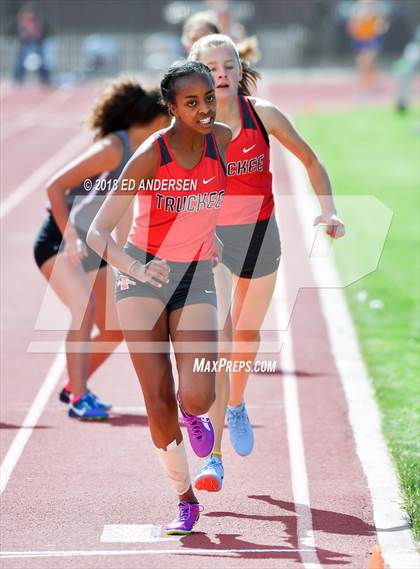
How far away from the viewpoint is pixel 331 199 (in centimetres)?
696

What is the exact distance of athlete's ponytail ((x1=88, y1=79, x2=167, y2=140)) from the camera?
7.96 m

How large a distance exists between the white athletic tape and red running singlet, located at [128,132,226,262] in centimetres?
89

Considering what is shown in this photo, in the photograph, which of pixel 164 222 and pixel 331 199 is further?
pixel 331 199

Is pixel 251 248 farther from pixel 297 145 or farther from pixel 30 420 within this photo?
pixel 30 420

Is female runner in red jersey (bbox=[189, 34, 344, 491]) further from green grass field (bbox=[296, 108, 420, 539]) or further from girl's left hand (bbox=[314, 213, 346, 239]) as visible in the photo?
green grass field (bbox=[296, 108, 420, 539])

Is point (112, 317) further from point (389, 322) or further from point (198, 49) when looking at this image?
point (389, 322)

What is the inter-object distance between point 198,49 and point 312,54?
38.7m

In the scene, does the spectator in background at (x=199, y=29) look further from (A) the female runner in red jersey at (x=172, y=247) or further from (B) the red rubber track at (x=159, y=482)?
(A) the female runner in red jersey at (x=172, y=247)

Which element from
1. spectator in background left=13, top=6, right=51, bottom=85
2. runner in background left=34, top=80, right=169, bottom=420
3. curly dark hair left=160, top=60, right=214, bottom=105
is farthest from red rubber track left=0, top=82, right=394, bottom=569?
spectator in background left=13, top=6, right=51, bottom=85

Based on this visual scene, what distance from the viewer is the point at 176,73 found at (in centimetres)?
610

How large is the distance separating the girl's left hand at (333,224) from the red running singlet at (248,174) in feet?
1.58

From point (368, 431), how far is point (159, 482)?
5.39 feet

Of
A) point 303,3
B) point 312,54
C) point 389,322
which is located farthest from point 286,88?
point 389,322

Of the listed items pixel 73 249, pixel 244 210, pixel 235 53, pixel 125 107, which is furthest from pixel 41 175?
pixel 235 53
